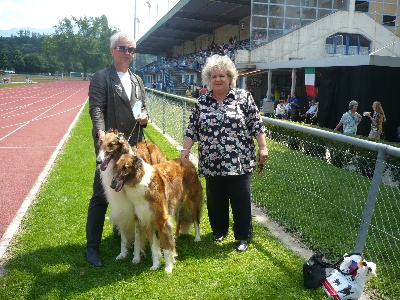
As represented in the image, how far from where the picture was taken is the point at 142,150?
4.72 metres

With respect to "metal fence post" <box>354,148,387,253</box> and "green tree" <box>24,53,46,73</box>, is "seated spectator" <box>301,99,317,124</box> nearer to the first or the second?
"metal fence post" <box>354,148,387,253</box>

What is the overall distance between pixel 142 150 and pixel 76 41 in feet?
361

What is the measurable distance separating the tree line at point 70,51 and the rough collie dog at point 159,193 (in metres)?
108

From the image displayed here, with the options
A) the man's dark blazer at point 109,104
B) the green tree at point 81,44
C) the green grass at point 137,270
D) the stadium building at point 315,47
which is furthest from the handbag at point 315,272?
the green tree at point 81,44

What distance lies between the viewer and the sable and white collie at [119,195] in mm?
3648

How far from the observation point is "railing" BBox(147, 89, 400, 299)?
4.22 meters

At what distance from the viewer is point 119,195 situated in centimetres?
395

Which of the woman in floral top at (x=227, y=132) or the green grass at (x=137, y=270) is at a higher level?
the woman in floral top at (x=227, y=132)

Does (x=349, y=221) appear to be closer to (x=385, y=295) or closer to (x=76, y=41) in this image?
(x=385, y=295)

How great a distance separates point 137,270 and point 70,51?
112404mm

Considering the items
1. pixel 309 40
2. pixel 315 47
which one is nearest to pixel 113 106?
pixel 309 40

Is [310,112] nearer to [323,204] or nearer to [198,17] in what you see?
[323,204]

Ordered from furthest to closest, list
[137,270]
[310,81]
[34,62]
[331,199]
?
[34,62], [310,81], [331,199], [137,270]

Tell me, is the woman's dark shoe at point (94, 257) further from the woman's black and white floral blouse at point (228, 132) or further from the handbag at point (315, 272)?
the handbag at point (315, 272)
